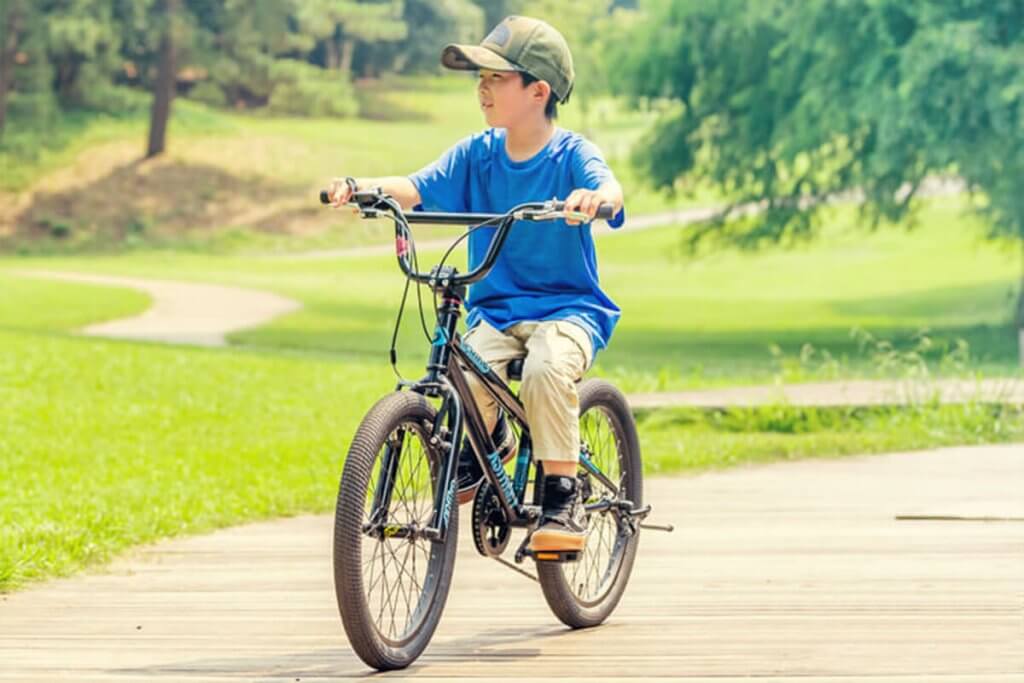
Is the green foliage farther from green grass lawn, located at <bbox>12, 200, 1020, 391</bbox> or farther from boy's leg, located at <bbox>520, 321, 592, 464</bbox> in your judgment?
boy's leg, located at <bbox>520, 321, 592, 464</bbox>

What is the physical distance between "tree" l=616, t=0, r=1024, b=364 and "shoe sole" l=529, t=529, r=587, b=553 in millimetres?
18420

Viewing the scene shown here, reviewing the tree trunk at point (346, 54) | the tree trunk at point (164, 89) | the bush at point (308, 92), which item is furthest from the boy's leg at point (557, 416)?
the tree trunk at point (346, 54)

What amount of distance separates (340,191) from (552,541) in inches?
44.2

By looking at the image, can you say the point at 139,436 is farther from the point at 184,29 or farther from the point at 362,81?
the point at 362,81

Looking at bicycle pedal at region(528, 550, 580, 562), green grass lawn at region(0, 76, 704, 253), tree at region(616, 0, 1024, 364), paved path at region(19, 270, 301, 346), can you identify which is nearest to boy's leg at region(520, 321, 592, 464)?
bicycle pedal at region(528, 550, 580, 562)

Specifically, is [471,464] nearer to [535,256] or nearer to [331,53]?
[535,256]

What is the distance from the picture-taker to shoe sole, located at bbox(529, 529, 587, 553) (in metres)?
5.75

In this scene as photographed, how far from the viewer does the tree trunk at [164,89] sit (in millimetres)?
56862

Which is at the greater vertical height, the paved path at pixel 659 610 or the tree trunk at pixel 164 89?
the paved path at pixel 659 610

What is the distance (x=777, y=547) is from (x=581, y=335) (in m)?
2.33

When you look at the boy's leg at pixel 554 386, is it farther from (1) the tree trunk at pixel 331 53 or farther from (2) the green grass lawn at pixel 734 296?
(1) the tree trunk at pixel 331 53

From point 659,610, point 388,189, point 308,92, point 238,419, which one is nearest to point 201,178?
point 308,92

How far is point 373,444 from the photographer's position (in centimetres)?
509

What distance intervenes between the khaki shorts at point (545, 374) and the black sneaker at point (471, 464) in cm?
5
